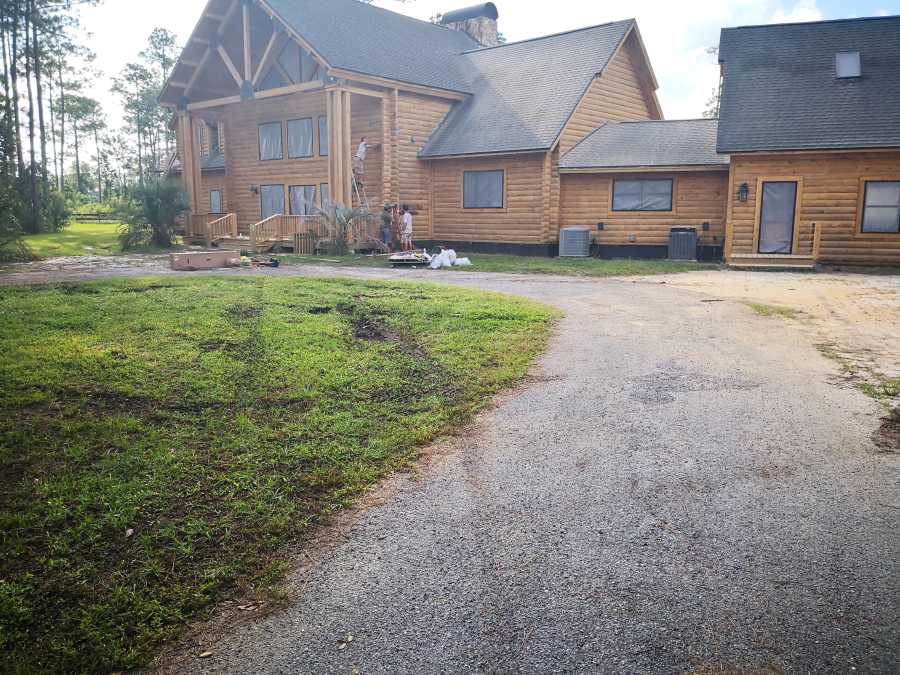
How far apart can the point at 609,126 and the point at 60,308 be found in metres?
18.5

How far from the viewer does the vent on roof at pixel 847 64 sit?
19.3 meters

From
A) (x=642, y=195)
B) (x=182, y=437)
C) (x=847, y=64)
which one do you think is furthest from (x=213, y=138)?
(x=182, y=437)

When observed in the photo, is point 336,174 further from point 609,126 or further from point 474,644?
point 474,644

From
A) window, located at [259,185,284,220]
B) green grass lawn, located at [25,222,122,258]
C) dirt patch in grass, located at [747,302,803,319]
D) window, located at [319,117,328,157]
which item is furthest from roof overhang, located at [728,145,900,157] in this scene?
green grass lawn, located at [25,222,122,258]

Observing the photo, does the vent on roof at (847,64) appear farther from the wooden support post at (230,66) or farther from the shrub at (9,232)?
the shrub at (9,232)

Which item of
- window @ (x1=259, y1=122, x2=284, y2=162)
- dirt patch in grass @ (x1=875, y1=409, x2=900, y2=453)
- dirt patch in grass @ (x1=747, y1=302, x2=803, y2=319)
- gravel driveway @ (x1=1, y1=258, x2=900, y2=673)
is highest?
window @ (x1=259, y1=122, x2=284, y2=162)

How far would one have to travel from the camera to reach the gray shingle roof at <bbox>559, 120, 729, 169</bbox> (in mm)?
20016

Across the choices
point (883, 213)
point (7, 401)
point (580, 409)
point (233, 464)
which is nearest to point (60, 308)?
point (7, 401)

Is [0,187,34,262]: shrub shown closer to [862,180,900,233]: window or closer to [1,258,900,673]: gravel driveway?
[1,258,900,673]: gravel driveway

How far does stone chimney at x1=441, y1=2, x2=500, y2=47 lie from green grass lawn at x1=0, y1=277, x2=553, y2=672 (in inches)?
998

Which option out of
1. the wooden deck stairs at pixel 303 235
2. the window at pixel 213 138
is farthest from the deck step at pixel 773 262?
the window at pixel 213 138

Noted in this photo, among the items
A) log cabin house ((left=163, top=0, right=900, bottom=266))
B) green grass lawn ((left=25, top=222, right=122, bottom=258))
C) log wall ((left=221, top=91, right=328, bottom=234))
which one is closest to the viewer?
log cabin house ((left=163, top=0, right=900, bottom=266))

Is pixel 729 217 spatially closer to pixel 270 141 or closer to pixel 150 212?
pixel 270 141

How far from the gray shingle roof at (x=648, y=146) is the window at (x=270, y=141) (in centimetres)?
1064
